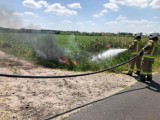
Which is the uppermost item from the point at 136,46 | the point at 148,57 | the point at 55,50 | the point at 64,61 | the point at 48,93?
the point at 136,46

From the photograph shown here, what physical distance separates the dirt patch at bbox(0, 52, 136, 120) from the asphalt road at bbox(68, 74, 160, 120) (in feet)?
1.38

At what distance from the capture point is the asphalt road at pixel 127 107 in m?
6.06

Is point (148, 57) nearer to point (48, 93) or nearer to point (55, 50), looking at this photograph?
point (48, 93)

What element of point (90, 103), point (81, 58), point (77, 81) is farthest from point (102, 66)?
point (90, 103)

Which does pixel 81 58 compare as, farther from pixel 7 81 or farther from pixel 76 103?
pixel 76 103

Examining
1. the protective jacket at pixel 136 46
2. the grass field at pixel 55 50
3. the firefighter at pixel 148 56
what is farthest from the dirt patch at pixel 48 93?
the grass field at pixel 55 50

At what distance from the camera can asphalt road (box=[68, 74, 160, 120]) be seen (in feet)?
19.9

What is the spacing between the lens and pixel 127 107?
684 cm

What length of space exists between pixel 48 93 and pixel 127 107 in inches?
80.3

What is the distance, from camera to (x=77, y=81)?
30.8 ft

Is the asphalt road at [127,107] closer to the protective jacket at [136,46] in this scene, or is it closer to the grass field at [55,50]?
the protective jacket at [136,46]

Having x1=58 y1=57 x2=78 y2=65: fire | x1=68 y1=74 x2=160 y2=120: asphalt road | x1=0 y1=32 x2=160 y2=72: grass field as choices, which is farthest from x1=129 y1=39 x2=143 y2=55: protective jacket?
x1=68 y1=74 x2=160 y2=120: asphalt road

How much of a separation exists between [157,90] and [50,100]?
3706 millimetres

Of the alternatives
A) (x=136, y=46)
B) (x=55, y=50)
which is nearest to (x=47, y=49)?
(x=55, y=50)
